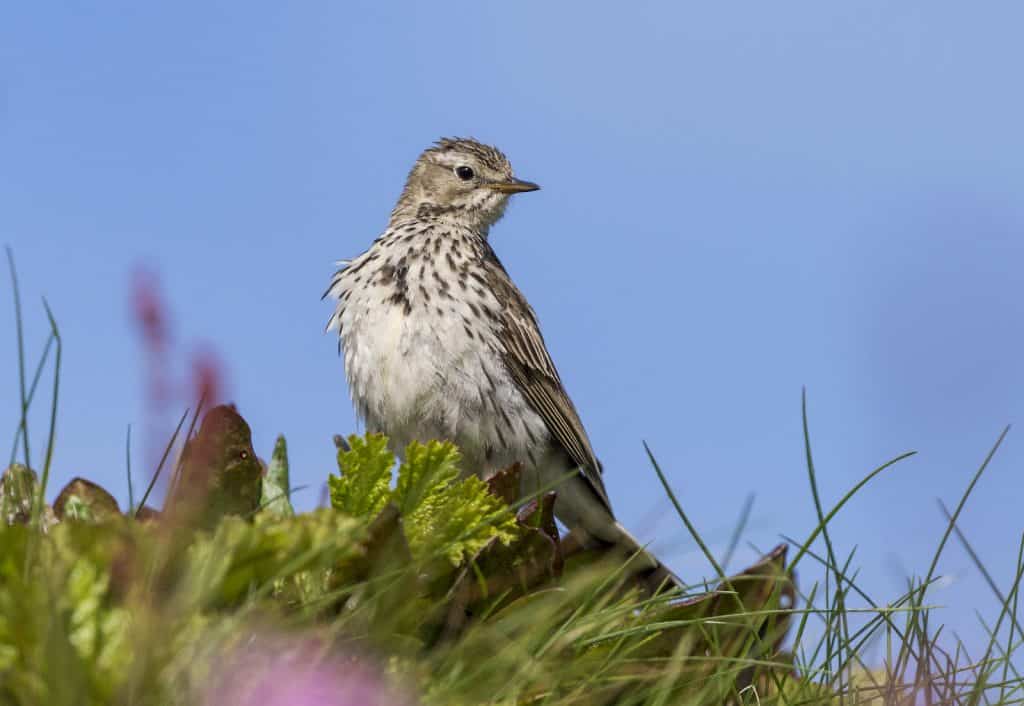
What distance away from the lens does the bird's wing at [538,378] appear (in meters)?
7.81

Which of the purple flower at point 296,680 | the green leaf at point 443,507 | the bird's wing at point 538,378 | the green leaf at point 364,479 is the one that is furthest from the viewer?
the bird's wing at point 538,378

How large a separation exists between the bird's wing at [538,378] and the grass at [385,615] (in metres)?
3.19

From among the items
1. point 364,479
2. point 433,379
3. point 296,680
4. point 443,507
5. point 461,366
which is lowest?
point 296,680

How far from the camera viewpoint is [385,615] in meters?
3.36

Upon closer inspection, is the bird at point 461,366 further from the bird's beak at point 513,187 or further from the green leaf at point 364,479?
the green leaf at point 364,479

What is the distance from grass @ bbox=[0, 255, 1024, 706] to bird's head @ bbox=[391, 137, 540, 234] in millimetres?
5181

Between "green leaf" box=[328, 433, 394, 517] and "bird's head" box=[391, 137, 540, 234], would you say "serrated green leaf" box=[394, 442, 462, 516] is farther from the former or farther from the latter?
"bird's head" box=[391, 137, 540, 234]

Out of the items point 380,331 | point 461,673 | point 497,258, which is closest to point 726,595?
point 461,673

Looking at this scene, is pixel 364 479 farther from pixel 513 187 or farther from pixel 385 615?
pixel 513 187

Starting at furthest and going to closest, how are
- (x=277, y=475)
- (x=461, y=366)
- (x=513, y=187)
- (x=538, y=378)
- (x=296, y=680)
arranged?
1. (x=513, y=187)
2. (x=538, y=378)
3. (x=461, y=366)
4. (x=277, y=475)
5. (x=296, y=680)

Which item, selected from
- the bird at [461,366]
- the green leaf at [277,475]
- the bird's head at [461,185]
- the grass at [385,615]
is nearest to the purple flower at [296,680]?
the grass at [385,615]

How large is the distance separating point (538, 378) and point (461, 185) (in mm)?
2293

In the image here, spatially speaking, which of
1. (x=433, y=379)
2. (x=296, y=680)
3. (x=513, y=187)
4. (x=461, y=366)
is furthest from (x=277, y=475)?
(x=513, y=187)

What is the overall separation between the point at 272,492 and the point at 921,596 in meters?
2.24
